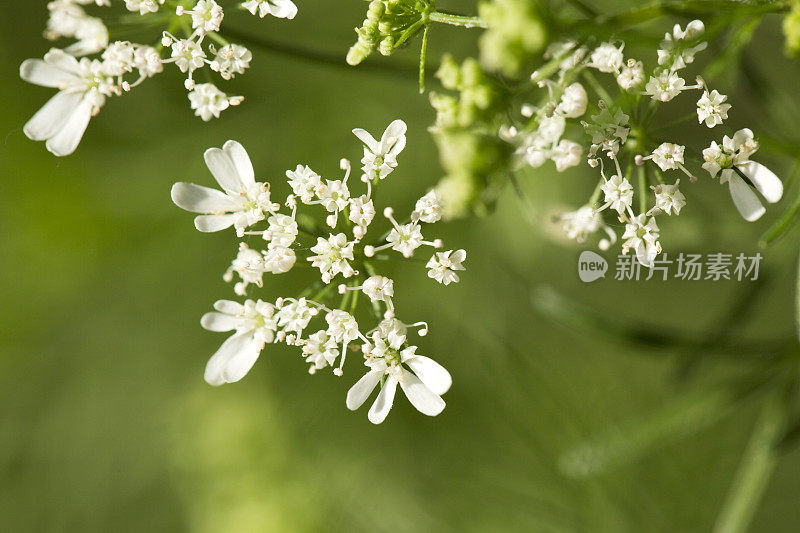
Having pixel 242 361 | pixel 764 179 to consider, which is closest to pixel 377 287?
pixel 242 361

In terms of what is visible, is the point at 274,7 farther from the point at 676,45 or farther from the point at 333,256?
the point at 676,45

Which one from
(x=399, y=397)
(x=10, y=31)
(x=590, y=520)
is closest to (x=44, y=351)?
(x=10, y=31)

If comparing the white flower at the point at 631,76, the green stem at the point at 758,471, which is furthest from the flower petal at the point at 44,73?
the green stem at the point at 758,471

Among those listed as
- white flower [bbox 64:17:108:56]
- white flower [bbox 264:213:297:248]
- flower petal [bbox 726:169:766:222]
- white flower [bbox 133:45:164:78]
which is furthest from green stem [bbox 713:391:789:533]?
white flower [bbox 64:17:108:56]

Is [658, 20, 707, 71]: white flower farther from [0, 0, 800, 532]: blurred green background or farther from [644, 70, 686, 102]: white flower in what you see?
[0, 0, 800, 532]: blurred green background

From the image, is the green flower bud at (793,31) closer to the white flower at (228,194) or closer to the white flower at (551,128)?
the white flower at (551,128)

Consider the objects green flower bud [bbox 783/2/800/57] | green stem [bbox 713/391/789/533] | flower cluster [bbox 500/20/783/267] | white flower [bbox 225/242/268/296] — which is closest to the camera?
green flower bud [bbox 783/2/800/57]

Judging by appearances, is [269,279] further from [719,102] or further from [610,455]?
[719,102]
